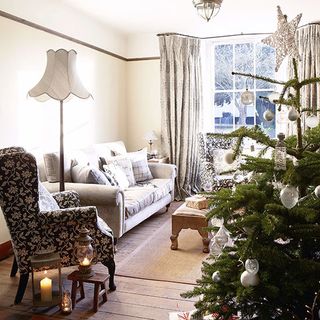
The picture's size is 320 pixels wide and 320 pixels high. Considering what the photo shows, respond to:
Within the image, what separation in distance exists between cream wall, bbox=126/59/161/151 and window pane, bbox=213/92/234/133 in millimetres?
937

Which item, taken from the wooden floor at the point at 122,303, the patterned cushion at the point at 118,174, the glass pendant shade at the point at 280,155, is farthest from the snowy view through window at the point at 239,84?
the glass pendant shade at the point at 280,155

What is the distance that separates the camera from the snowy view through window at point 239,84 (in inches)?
245

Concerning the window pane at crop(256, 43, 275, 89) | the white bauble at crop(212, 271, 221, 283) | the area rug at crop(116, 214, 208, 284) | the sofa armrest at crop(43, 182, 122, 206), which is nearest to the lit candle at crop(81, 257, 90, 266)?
the area rug at crop(116, 214, 208, 284)

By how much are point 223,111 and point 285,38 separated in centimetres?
244

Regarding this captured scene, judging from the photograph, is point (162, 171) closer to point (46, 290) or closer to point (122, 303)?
point (122, 303)

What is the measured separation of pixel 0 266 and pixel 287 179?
116 inches

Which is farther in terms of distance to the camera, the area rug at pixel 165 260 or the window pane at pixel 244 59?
the window pane at pixel 244 59

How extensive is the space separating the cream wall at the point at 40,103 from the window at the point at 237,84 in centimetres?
163

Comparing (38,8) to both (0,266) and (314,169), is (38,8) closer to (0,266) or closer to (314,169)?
(0,266)

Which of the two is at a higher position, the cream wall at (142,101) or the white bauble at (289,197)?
the cream wall at (142,101)

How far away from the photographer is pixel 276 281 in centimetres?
143

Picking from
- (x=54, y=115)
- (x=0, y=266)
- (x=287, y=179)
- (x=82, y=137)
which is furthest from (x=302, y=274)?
(x=82, y=137)

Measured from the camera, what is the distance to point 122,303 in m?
2.76

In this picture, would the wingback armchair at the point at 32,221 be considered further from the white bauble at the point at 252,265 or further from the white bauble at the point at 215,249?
the white bauble at the point at 252,265
